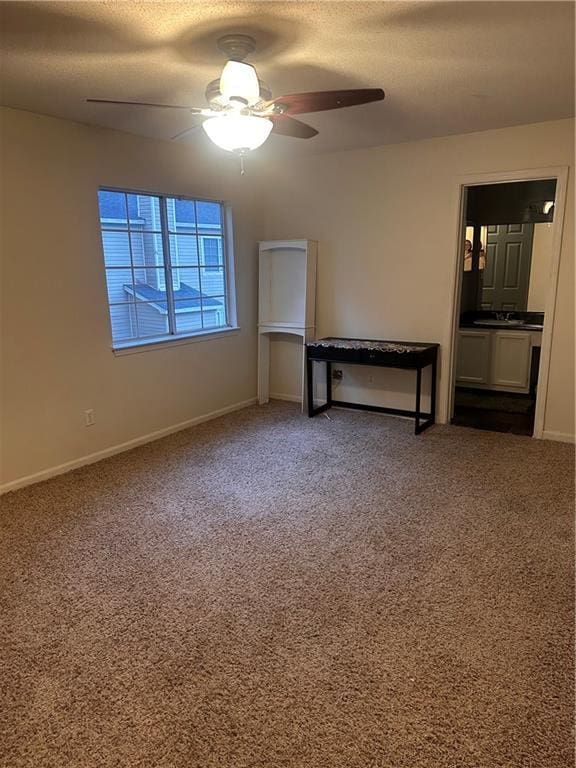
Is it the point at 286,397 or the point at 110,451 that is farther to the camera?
the point at 286,397

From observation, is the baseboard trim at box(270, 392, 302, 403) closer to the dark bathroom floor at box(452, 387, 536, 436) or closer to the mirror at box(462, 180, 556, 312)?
the dark bathroom floor at box(452, 387, 536, 436)

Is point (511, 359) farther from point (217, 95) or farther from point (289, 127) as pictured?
point (217, 95)

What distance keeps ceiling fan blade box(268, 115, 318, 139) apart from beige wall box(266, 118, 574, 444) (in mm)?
1908

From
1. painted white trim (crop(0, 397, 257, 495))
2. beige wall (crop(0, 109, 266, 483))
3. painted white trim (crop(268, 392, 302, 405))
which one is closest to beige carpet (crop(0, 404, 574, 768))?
painted white trim (crop(0, 397, 257, 495))

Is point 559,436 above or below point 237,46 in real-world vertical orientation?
below

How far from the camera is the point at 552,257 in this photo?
3.94m

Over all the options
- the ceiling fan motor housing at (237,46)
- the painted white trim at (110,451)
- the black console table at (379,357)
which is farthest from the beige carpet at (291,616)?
the ceiling fan motor housing at (237,46)

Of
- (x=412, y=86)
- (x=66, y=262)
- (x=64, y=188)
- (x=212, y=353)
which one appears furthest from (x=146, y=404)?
(x=412, y=86)

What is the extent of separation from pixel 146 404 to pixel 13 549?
172cm

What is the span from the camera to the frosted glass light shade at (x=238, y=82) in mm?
2184

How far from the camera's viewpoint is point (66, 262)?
11.6ft

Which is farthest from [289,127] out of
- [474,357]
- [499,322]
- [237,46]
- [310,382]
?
[499,322]

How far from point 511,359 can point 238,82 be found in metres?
4.44

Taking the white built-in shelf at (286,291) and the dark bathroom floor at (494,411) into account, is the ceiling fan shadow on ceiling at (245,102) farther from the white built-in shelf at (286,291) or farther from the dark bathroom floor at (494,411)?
the dark bathroom floor at (494,411)
